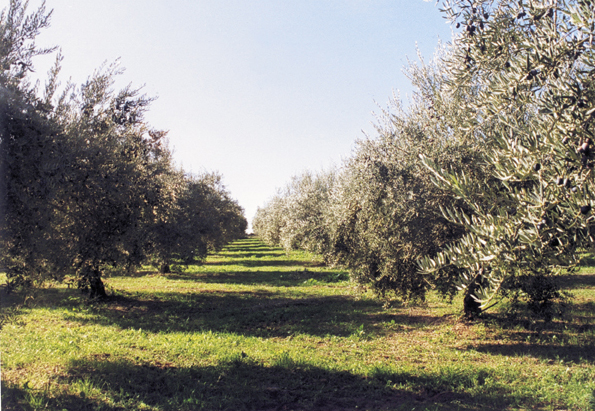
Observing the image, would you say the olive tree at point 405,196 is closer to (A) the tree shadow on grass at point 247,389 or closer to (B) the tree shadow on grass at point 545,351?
(B) the tree shadow on grass at point 545,351

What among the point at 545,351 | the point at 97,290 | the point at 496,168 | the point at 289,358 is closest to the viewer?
the point at 496,168

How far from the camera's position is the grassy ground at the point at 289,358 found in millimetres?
6812

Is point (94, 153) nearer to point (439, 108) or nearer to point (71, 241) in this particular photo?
point (71, 241)

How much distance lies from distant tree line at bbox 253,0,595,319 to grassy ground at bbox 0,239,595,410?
168 cm

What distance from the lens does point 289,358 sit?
8820mm

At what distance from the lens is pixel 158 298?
693 inches

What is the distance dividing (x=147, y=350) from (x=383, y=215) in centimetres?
681

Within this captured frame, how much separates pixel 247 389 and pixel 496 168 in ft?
18.6

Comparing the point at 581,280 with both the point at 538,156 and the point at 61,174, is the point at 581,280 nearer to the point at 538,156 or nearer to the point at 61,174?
the point at 538,156

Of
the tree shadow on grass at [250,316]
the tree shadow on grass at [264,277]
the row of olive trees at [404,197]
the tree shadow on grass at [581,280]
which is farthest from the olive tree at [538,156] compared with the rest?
the tree shadow on grass at [264,277]

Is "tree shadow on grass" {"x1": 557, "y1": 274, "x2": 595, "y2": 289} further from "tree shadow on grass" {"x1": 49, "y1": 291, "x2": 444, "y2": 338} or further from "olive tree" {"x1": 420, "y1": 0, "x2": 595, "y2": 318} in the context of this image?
"olive tree" {"x1": 420, "y1": 0, "x2": 595, "y2": 318}

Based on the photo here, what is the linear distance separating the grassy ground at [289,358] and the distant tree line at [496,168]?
1.68 m

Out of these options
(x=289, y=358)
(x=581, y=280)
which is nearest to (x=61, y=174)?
(x=289, y=358)

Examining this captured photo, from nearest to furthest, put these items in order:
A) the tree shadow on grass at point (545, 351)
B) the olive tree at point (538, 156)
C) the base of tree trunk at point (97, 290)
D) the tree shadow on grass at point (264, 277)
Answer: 1. the olive tree at point (538, 156)
2. the tree shadow on grass at point (545, 351)
3. the base of tree trunk at point (97, 290)
4. the tree shadow on grass at point (264, 277)
